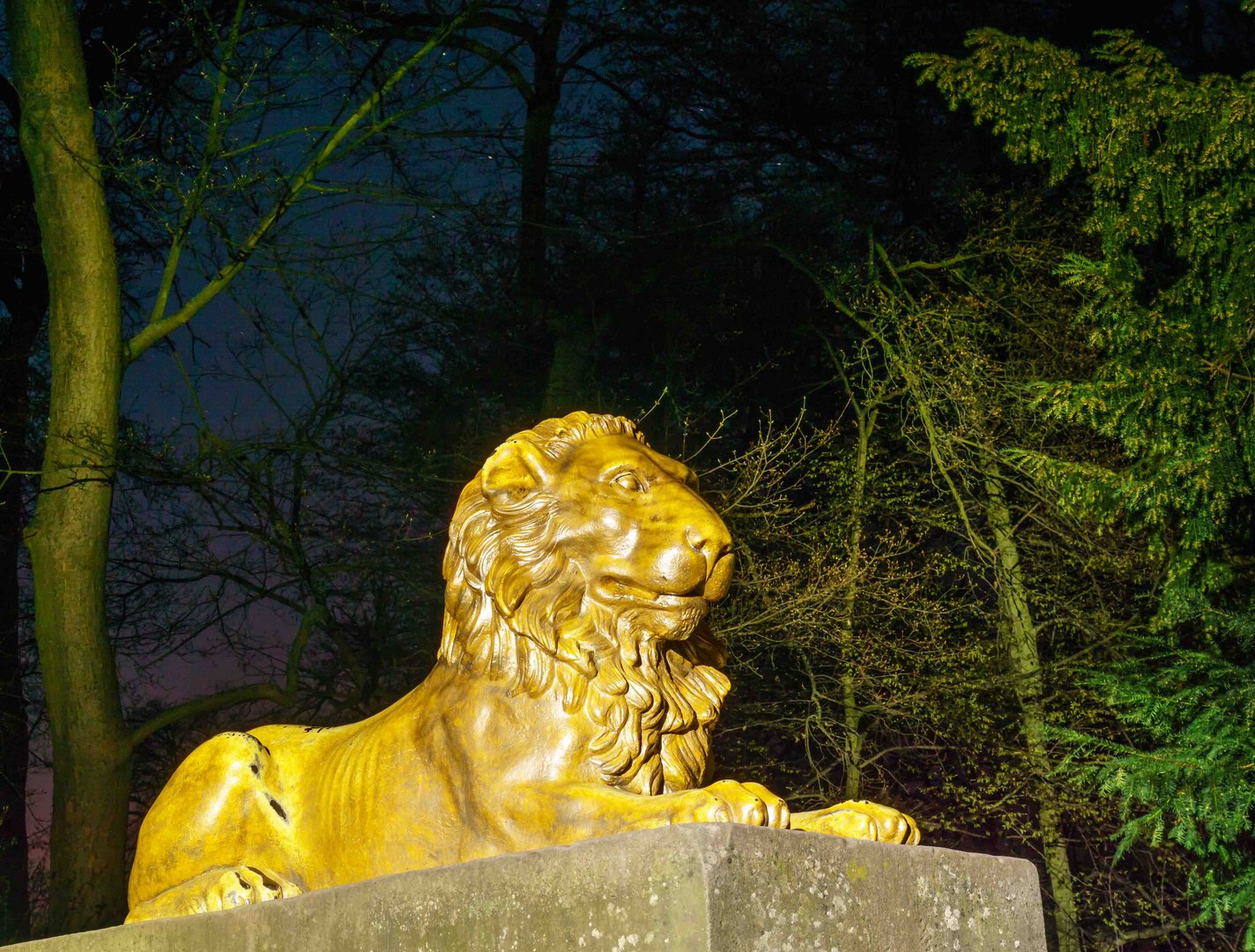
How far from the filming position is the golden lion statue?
2.63 metres

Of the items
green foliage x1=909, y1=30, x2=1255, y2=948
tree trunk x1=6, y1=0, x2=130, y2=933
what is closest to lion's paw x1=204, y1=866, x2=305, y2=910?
tree trunk x1=6, y1=0, x2=130, y2=933

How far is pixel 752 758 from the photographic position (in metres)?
8.52

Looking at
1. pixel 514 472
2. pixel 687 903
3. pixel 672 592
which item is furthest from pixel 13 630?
pixel 687 903

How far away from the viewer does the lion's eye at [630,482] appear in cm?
283

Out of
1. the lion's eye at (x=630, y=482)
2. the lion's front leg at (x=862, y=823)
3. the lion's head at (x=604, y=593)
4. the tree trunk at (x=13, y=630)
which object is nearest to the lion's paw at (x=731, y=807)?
the lion's front leg at (x=862, y=823)

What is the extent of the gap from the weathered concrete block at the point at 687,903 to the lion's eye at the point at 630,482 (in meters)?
0.89

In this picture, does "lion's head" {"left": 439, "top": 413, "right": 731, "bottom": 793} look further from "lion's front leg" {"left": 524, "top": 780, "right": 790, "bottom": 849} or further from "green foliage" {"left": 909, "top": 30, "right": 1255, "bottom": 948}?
"green foliage" {"left": 909, "top": 30, "right": 1255, "bottom": 948}

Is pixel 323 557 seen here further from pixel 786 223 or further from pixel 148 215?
pixel 786 223

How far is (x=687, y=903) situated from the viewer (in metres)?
1.95

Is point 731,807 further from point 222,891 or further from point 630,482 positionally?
point 222,891

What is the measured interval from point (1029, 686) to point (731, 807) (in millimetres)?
6252

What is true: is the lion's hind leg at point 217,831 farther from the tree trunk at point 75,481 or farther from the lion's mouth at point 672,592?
the tree trunk at point 75,481

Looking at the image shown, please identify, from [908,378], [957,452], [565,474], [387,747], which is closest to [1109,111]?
[908,378]

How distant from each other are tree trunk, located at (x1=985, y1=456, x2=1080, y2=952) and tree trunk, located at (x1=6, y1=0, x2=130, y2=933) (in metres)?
4.90
